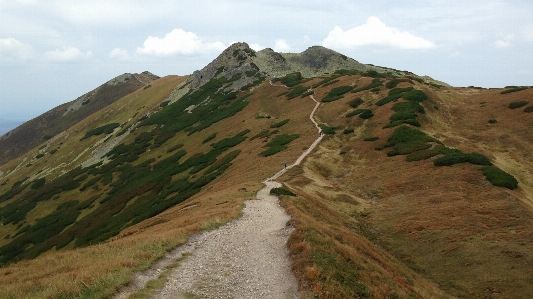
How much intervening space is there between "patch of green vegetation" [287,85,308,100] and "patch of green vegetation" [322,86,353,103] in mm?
8392

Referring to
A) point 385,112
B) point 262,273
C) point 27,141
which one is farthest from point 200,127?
point 27,141

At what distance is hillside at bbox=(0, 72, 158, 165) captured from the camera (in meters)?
177

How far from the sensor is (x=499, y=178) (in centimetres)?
3070

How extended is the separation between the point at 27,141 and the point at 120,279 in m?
202

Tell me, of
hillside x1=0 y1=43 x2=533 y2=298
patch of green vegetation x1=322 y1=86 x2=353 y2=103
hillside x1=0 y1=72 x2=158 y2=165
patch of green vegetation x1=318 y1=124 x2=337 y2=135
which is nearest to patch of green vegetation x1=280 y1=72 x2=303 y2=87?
hillside x1=0 y1=43 x2=533 y2=298

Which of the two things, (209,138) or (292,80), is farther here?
(292,80)

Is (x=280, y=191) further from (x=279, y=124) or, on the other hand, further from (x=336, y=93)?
(x=336, y=93)

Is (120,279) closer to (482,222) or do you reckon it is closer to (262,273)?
(262,273)

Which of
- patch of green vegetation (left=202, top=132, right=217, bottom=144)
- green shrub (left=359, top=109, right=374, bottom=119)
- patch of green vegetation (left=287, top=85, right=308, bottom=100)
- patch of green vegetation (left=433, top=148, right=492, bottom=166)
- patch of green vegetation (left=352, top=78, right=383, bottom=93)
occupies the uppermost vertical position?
patch of green vegetation (left=287, top=85, right=308, bottom=100)

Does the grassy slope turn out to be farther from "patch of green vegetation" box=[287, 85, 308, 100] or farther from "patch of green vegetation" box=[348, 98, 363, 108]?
"patch of green vegetation" box=[287, 85, 308, 100]

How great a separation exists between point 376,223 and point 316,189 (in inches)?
288

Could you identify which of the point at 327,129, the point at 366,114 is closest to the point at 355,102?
the point at 366,114

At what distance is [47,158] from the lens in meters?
112

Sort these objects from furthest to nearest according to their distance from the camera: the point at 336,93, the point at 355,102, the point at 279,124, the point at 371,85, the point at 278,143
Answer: the point at 336,93 < the point at 371,85 < the point at 279,124 < the point at 355,102 < the point at 278,143
